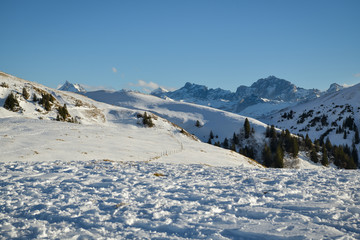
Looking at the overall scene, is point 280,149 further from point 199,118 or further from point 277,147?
point 199,118

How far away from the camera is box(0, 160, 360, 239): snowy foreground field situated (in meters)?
6.45

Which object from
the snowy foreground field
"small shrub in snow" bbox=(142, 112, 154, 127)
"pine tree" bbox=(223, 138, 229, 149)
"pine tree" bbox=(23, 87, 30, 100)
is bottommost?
"pine tree" bbox=(223, 138, 229, 149)

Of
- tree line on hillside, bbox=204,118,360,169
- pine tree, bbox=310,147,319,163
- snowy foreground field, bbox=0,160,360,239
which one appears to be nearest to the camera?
snowy foreground field, bbox=0,160,360,239

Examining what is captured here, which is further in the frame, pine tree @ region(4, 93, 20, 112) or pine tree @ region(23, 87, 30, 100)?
pine tree @ region(23, 87, 30, 100)

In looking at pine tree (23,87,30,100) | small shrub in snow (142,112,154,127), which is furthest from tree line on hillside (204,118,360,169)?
pine tree (23,87,30,100)

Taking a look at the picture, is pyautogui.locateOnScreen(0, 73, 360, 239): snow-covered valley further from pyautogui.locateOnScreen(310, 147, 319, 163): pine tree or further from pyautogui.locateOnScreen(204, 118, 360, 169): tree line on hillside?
pyautogui.locateOnScreen(310, 147, 319, 163): pine tree

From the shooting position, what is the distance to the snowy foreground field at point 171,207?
6.45 m

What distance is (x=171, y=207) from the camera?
8414 millimetres

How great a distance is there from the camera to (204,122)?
146875 mm

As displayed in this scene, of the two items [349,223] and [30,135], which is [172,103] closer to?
[30,135]

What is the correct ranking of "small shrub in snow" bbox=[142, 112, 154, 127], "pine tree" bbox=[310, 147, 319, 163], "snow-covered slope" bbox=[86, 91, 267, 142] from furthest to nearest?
"snow-covered slope" bbox=[86, 91, 267, 142] < "pine tree" bbox=[310, 147, 319, 163] < "small shrub in snow" bbox=[142, 112, 154, 127]

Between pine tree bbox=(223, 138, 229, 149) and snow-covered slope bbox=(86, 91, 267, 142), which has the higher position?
snow-covered slope bbox=(86, 91, 267, 142)

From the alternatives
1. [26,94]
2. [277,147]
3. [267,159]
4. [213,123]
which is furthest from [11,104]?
[213,123]

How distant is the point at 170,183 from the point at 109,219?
Result: 5.27m
